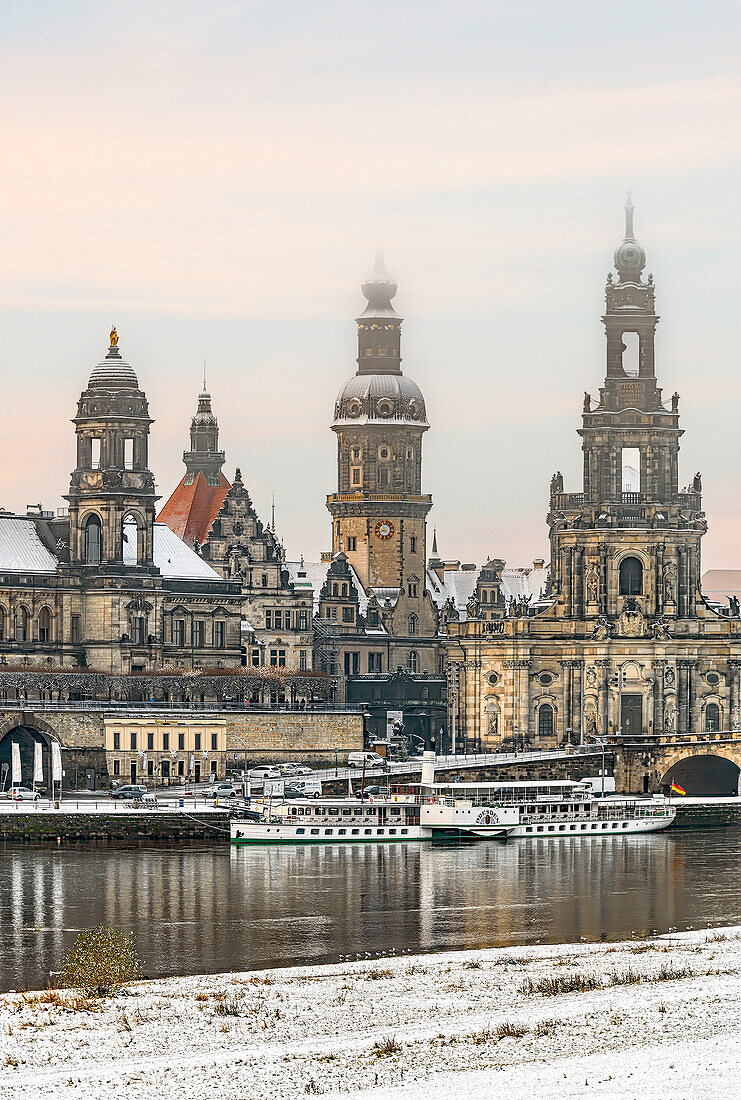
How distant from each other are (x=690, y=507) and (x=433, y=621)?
100 feet

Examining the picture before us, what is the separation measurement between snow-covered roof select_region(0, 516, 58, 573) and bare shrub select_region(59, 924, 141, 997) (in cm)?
8640

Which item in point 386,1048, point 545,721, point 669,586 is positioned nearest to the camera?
point 386,1048

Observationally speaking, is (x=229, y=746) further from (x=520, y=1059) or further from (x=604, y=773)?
(x=520, y=1059)

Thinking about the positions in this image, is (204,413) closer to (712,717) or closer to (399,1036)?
(712,717)

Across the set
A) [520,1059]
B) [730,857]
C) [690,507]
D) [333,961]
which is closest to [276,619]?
[690,507]

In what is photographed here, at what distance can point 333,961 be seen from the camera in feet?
248

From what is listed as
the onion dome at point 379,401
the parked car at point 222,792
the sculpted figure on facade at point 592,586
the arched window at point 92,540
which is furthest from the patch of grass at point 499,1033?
the onion dome at point 379,401

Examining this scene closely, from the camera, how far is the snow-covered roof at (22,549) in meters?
154

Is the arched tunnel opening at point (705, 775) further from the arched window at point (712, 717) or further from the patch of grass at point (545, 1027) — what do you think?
the patch of grass at point (545, 1027)

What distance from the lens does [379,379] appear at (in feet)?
633

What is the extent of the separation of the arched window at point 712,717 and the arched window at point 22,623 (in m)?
46.4

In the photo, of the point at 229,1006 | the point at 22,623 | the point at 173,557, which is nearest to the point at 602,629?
the point at 173,557

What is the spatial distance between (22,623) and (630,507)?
4263 centimetres

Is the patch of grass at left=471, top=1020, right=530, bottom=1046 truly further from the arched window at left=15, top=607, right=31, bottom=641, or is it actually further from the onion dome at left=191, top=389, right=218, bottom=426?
the onion dome at left=191, top=389, right=218, bottom=426
